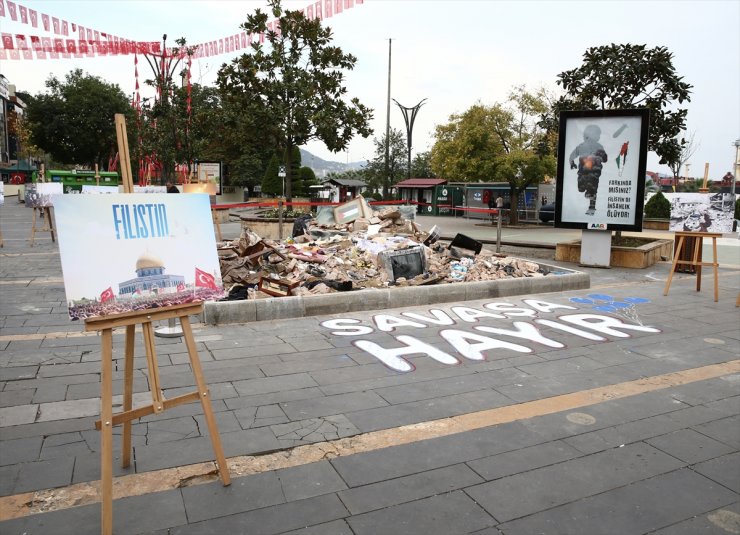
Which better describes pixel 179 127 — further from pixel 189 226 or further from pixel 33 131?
pixel 33 131

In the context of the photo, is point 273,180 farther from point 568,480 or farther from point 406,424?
point 568,480

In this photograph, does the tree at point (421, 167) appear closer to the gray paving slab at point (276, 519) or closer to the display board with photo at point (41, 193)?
the display board with photo at point (41, 193)

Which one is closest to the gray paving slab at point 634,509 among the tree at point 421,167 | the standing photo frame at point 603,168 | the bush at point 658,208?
the standing photo frame at point 603,168

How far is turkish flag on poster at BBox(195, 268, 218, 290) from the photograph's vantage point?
326 cm

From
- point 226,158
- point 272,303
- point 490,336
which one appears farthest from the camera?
point 226,158

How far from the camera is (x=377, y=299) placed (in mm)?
7742

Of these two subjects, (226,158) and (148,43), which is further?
(226,158)

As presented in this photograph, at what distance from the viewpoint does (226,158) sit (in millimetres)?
50500

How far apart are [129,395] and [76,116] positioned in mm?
56777

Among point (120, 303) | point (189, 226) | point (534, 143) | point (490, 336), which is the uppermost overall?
point (534, 143)

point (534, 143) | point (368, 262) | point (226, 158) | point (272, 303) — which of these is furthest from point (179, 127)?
point (226, 158)

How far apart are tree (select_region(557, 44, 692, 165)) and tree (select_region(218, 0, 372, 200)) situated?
696 cm

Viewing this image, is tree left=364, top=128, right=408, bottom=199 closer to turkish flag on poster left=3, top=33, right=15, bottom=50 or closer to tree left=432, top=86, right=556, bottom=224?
tree left=432, top=86, right=556, bottom=224

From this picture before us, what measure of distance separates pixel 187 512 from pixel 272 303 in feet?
14.0
